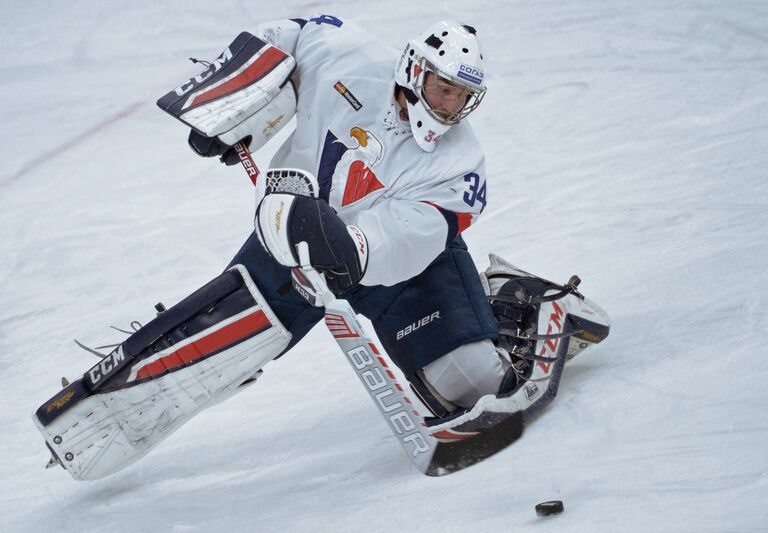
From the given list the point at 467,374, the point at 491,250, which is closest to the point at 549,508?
the point at 467,374

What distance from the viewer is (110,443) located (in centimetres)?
275

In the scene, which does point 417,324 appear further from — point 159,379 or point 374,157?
point 159,379

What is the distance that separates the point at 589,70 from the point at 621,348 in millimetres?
2356

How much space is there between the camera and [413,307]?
281cm

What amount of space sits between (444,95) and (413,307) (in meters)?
0.53

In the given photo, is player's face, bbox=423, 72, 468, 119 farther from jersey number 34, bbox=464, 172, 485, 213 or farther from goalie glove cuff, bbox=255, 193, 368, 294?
goalie glove cuff, bbox=255, 193, 368, 294

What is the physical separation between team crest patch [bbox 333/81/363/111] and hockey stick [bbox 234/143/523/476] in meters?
0.53

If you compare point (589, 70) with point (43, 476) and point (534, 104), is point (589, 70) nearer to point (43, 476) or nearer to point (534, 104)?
point (534, 104)

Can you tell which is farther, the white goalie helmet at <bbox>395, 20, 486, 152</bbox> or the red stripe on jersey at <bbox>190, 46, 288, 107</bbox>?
the red stripe on jersey at <bbox>190, 46, 288, 107</bbox>

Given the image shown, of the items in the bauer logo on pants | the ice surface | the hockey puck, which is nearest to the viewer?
the hockey puck

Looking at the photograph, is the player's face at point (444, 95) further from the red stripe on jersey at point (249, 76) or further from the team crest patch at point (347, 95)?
the red stripe on jersey at point (249, 76)

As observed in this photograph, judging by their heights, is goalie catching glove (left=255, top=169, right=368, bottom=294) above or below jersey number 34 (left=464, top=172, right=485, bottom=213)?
above

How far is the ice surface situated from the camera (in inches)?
88.0

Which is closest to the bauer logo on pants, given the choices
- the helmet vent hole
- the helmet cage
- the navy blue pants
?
the navy blue pants
